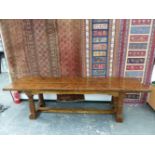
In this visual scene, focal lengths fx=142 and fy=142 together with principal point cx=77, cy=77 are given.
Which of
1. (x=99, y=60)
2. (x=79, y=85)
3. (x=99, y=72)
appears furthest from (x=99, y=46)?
(x=79, y=85)

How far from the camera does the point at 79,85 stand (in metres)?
2.32

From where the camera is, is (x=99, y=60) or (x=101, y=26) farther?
(x=99, y=60)

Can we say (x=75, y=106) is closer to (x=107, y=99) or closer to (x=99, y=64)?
(x=107, y=99)

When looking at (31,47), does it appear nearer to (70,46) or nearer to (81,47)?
(70,46)

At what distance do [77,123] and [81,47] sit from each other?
138 cm

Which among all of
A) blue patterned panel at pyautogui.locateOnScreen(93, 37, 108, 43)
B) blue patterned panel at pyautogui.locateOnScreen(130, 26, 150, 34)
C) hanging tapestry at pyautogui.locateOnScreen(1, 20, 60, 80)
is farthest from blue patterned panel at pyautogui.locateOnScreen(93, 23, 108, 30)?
hanging tapestry at pyautogui.locateOnScreen(1, 20, 60, 80)

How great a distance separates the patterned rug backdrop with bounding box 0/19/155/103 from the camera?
2.53 metres

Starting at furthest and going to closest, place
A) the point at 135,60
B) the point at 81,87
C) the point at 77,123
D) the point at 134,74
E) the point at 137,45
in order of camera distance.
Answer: the point at 134,74, the point at 135,60, the point at 137,45, the point at 77,123, the point at 81,87

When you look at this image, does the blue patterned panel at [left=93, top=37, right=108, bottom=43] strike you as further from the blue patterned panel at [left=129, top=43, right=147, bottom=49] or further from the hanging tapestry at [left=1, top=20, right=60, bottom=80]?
the hanging tapestry at [left=1, top=20, right=60, bottom=80]

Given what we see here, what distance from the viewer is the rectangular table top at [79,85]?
2.18m

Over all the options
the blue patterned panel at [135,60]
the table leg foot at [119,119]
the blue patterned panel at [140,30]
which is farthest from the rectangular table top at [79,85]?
the blue patterned panel at [140,30]

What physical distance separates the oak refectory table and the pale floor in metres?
0.11

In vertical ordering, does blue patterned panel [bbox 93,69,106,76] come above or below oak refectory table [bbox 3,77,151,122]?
above

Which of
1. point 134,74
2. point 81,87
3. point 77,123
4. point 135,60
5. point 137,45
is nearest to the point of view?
point 81,87
